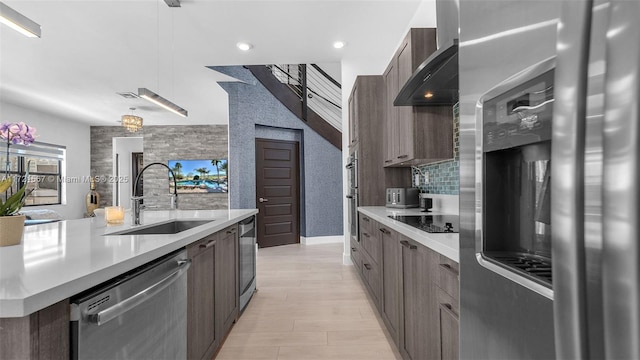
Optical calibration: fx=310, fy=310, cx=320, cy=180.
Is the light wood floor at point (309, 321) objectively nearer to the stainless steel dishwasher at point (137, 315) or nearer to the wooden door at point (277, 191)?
the stainless steel dishwasher at point (137, 315)

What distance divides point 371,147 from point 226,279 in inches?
89.2

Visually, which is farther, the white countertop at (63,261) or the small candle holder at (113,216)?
the small candle holder at (113,216)

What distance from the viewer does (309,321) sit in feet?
8.55

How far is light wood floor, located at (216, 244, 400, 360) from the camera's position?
214 centimetres

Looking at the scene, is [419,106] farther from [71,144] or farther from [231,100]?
[71,144]

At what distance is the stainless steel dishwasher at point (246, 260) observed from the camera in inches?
107

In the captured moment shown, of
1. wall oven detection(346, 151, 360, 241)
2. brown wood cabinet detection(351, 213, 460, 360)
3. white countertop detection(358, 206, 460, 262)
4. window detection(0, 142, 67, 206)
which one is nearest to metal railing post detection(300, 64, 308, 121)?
wall oven detection(346, 151, 360, 241)

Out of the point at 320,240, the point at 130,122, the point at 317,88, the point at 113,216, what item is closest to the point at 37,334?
the point at 113,216

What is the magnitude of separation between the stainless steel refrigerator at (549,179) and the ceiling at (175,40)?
2.95 metres

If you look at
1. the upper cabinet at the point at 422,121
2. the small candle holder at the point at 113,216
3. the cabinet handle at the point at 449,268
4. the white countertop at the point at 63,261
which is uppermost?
the upper cabinet at the point at 422,121

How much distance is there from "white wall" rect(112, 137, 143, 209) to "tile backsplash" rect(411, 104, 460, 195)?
30.4ft

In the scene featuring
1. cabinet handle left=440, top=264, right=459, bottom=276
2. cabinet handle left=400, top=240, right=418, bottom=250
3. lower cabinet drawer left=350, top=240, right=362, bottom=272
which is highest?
cabinet handle left=440, top=264, right=459, bottom=276

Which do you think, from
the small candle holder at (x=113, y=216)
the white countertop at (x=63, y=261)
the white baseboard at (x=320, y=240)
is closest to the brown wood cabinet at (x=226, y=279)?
the white countertop at (x=63, y=261)

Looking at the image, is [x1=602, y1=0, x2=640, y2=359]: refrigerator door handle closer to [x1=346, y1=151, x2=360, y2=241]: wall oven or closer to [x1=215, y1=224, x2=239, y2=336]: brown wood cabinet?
[x1=215, y1=224, x2=239, y2=336]: brown wood cabinet
